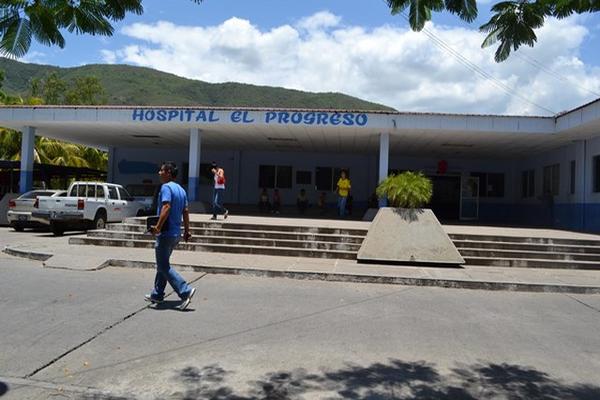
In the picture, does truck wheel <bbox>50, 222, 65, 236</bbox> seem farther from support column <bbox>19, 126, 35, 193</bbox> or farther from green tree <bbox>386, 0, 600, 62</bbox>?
green tree <bbox>386, 0, 600, 62</bbox>

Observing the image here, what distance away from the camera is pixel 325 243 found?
13.8m

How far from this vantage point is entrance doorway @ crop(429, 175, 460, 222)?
83.4 feet

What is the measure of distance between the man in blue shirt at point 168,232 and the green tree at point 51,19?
3777 mm

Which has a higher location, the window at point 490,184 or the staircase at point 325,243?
the window at point 490,184

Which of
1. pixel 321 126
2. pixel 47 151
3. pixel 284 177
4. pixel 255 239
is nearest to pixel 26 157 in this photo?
pixel 284 177

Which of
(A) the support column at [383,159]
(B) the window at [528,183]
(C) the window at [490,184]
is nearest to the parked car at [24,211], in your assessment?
(A) the support column at [383,159]

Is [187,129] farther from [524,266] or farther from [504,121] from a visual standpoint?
[524,266]

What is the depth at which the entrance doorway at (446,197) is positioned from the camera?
83.4 ft

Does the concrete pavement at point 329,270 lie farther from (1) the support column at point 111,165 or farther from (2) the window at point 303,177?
(1) the support column at point 111,165

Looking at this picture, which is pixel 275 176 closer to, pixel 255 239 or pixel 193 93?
pixel 255 239

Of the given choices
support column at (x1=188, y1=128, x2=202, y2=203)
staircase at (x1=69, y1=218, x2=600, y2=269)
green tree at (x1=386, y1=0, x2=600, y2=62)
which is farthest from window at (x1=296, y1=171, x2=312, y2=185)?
green tree at (x1=386, y1=0, x2=600, y2=62)

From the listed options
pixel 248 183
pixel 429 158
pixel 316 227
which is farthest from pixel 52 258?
pixel 429 158

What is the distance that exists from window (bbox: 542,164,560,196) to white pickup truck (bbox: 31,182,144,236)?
15.5 metres

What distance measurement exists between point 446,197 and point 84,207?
15.7 meters
